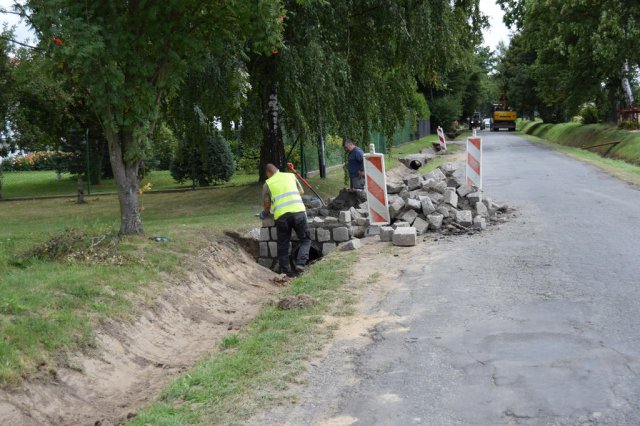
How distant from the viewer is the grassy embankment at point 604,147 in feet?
76.1

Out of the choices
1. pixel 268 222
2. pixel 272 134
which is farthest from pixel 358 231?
pixel 272 134

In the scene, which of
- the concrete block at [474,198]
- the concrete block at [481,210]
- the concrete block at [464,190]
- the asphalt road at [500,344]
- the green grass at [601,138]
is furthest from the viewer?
the green grass at [601,138]

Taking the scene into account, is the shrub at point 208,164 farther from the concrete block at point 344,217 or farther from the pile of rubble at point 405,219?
the concrete block at point 344,217

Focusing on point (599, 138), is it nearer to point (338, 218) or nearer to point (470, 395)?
point (338, 218)

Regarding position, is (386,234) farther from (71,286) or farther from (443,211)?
(71,286)

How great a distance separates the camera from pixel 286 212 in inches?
458

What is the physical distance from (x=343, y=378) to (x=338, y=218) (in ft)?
25.9

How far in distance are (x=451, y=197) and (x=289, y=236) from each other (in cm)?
320

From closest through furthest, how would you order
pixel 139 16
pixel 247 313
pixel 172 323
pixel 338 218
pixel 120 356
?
pixel 120 356 → pixel 172 323 → pixel 247 313 → pixel 139 16 → pixel 338 218

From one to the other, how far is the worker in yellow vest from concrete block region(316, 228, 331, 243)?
3.09 ft

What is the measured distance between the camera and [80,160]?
2555 cm

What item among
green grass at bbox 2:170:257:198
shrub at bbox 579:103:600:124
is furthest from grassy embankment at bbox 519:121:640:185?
green grass at bbox 2:170:257:198

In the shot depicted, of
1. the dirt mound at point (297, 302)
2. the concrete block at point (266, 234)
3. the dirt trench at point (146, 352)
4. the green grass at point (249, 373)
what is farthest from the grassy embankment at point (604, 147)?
the green grass at point (249, 373)

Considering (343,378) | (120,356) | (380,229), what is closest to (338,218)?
(380,229)
